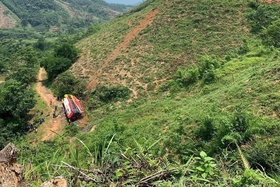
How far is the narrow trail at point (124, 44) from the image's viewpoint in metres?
31.8

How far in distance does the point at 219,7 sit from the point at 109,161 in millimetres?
33257

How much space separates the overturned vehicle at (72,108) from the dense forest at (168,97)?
0.94 metres

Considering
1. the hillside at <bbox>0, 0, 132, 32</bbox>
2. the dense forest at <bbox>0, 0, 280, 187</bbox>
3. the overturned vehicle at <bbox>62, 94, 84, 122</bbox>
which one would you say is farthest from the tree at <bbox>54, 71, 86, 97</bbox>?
the hillside at <bbox>0, 0, 132, 32</bbox>

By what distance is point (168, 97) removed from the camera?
24.5 metres

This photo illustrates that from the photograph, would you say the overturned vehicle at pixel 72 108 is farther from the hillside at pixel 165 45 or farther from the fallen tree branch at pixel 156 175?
the fallen tree branch at pixel 156 175

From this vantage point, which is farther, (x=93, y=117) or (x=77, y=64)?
(x=77, y=64)

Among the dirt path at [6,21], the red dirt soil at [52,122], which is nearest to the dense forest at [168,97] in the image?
the red dirt soil at [52,122]

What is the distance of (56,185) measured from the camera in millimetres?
3518

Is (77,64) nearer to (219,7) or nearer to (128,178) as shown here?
(219,7)

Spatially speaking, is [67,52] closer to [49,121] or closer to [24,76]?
[24,76]

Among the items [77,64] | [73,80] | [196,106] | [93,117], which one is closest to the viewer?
[196,106]

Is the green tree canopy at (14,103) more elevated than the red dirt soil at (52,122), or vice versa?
the green tree canopy at (14,103)

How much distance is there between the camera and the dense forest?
3.89 metres

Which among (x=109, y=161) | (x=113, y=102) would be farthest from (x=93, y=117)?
(x=109, y=161)
